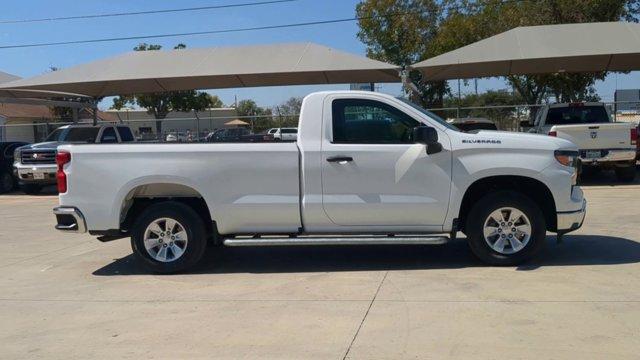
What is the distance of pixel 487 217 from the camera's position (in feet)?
25.0

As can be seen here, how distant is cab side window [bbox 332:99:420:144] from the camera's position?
25.2 feet

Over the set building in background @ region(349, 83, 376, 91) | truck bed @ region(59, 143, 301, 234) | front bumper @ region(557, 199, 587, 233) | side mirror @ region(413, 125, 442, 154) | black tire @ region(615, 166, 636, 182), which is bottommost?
black tire @ region(615, 166, 636, 182)

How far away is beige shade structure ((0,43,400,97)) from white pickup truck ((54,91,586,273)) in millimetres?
12174

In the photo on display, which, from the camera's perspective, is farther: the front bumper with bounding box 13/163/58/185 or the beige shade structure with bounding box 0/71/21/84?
the beige shade structure with bounding box 0/71/21/84

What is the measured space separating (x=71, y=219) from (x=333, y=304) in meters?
3.52

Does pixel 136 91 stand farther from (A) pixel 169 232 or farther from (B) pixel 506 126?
(A) pixel 169 232

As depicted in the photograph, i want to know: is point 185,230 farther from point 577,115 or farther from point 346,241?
point 577,115

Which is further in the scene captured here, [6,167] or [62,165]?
[6,167]

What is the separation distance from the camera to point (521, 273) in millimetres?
7410

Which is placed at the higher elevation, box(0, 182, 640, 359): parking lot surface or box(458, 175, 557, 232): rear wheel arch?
box(458, 175, 557, 232): rear wheel arch

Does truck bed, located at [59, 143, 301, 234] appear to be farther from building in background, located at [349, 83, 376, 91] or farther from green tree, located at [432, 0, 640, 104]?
green tree, located at [432, 0, 640, 104]

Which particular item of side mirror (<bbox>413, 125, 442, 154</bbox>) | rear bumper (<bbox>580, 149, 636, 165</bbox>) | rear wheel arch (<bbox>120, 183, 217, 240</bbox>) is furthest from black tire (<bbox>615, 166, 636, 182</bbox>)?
rear wheel arch (<bbox>120, 183, 217, 240</bbox>)

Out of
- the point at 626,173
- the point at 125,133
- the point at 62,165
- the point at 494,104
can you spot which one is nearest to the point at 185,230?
the point at 62,165

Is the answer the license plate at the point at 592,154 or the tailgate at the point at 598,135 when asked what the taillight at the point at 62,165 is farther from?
the license plate at the point at 592,154
